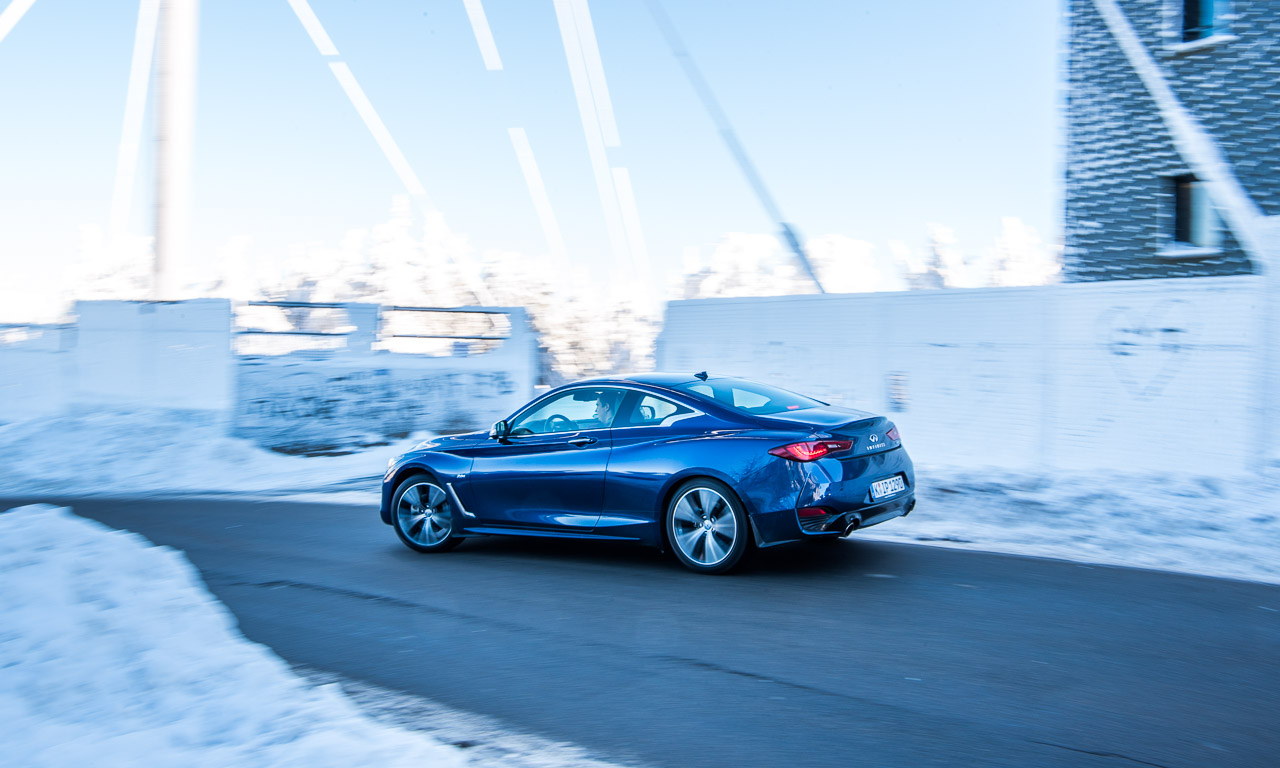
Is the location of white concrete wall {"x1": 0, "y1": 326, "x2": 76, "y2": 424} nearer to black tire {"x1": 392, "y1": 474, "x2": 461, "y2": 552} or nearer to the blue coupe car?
black tire {"x1": 392, "y1": 474, "x2": 461, "y2": 552}

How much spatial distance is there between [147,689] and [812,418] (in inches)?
170

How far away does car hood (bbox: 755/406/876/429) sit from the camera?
6656 mm

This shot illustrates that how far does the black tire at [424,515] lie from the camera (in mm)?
8219

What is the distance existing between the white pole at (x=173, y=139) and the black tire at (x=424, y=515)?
1304cm

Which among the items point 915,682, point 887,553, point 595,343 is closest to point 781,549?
point 887,553

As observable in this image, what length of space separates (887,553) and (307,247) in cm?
6639

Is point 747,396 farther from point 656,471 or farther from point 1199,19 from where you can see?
point 1199,19

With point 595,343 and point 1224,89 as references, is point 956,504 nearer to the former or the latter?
point 1224,89

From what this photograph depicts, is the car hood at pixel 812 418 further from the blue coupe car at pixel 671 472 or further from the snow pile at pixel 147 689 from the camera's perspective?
the snow pile at pixel 147 689

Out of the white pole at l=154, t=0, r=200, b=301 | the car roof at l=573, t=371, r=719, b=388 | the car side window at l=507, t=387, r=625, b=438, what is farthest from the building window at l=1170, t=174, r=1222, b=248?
the white pole at l=154, t=0, r=200, b=301

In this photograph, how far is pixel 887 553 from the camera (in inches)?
306

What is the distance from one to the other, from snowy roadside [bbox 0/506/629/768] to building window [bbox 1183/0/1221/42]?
1652cm

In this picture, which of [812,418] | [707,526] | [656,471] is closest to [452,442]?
[656,471]

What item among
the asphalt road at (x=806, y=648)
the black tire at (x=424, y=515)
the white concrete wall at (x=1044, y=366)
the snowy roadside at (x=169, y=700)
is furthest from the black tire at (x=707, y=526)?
the white concrete wall at (x=1044, y=366)
